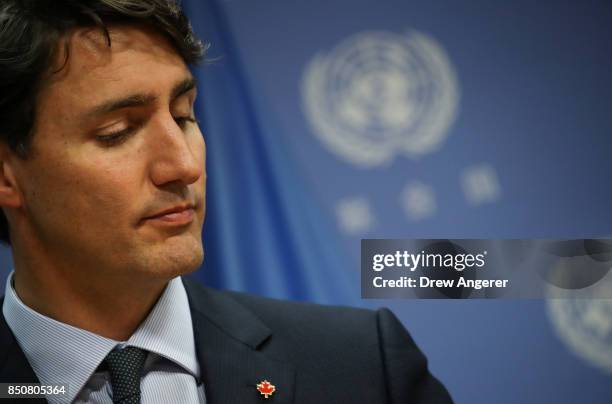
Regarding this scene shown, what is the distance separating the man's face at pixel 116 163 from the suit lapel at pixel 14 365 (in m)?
0.24

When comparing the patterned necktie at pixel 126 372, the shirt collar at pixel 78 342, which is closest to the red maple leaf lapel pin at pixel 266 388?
the shirt collar at pixel 78 342

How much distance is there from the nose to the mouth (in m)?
0.05

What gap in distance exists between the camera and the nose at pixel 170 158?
1.37 metres

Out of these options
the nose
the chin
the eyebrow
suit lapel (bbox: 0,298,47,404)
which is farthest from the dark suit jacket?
the eyebrow

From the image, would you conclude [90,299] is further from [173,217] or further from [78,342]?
[173,217]

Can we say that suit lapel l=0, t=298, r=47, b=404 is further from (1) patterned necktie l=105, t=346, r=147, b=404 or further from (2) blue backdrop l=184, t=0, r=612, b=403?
(2) blue backdrop l=184, t=0, r=612, b=403

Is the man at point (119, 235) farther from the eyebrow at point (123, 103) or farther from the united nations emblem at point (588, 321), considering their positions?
the united nations emblem at point (588, 321)

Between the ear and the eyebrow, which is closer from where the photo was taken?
the eyebrow

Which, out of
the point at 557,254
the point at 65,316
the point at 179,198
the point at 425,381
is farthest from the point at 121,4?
the point at 557,254

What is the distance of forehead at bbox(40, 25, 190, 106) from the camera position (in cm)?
136

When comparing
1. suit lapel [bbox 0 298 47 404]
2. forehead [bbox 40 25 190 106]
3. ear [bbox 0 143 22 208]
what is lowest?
suit lapel [bbox 0 298 47 404]

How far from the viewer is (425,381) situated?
163 centimetres

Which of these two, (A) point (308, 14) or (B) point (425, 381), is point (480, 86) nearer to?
(A) point (308, 14)

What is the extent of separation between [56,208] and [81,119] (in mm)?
174
